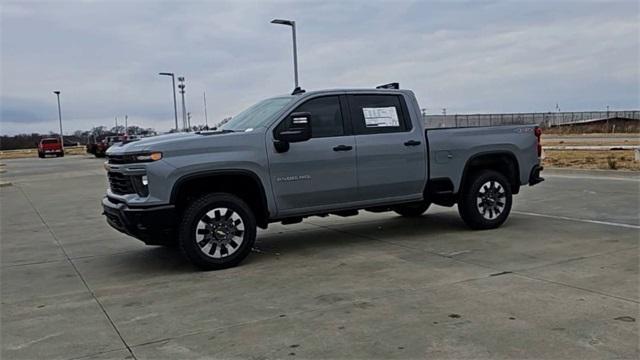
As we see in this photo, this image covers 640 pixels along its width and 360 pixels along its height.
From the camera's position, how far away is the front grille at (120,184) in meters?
6.69

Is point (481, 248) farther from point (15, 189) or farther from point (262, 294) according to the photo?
point (15, 189)

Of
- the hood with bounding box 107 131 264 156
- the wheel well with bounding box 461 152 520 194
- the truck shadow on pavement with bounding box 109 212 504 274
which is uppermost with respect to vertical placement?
the hood with bounding box 107 131 264 156

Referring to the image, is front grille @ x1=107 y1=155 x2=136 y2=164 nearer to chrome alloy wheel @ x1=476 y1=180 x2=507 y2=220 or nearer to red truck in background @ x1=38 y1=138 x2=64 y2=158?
chrome alloy wheel @ x1=476 y1=180 x2=507 y2=220

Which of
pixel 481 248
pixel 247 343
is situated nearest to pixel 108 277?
pixel 247 343

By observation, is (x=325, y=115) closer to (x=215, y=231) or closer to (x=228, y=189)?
(x=228, y=189)

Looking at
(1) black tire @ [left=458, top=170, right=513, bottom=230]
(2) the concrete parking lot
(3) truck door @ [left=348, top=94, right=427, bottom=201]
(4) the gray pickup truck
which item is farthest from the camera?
(1) black tire @ [left=458, top=170, right=513, bottom=230]

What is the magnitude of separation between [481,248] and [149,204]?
3.91 metres

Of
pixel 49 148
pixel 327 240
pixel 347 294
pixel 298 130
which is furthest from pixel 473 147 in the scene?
pixel 49 148

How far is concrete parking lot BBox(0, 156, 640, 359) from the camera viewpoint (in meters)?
4.35

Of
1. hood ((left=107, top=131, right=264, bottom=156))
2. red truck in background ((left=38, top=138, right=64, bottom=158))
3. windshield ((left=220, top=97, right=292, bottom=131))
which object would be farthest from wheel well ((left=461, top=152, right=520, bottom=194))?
red truck in background ((left=38, top=138, right=64, bottom=158))

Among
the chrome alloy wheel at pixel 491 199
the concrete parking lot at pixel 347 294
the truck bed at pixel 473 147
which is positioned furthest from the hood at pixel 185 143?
the chrome alloy wheel at pixel 491 199

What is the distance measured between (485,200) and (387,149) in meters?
1.83

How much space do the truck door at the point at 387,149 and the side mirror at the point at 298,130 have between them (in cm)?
87

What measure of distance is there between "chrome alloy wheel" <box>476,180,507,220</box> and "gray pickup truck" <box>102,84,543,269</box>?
0.01 meters
